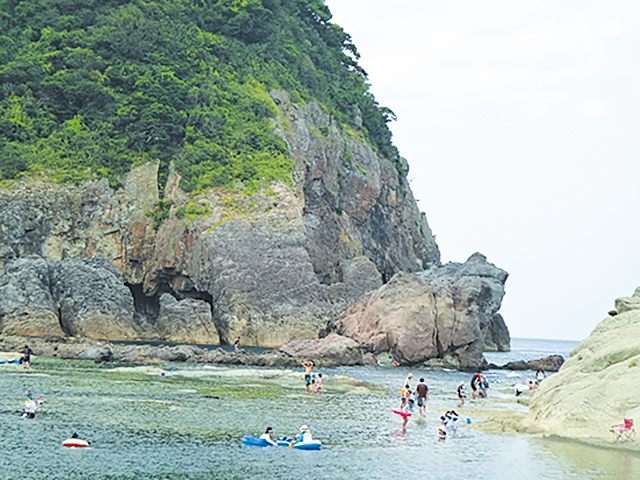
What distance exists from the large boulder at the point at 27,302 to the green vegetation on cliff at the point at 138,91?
17846mm

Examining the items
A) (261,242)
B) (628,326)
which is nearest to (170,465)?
(628,326)

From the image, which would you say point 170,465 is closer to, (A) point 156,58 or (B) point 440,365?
(B) point 440,365

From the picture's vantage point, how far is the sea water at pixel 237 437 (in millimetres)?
24547

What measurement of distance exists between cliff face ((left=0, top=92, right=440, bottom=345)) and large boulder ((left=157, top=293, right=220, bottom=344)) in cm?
13

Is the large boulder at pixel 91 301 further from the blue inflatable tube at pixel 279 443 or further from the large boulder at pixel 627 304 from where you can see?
the large boulder at pixel 627 304

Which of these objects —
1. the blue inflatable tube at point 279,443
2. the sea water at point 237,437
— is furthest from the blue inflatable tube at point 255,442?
the sea water at point 237,437

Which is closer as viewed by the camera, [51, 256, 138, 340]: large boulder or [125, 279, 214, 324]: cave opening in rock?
[51, 256, 138, 340]: large boulder

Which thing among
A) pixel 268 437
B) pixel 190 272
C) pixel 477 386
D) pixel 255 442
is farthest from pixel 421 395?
pixel 190 272

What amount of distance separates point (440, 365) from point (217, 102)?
190ft

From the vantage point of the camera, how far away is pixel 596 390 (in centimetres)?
3089

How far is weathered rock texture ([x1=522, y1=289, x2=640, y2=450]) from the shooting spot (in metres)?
29.5

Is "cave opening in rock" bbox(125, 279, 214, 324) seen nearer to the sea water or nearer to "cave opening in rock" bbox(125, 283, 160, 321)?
"cave opening in rock" bbox(125, 283, 160, 321)

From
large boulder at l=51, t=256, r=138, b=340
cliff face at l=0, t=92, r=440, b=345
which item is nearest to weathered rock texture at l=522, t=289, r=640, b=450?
cliff face at l=0, t=92, r=440, b=345

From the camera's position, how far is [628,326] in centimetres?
3638
